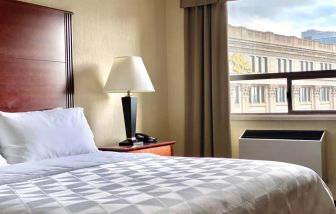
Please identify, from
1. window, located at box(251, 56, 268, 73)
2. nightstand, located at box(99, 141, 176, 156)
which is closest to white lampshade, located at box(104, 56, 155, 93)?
nightstand, located at box(99, 141, 176, 156)

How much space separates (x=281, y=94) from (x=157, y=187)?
2719mm

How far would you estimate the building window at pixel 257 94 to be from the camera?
4273 millimetres

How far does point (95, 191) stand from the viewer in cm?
173

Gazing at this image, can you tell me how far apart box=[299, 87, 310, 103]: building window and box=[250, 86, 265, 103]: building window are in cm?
37

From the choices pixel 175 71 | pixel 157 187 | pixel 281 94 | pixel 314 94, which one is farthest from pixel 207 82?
pixel 157 187

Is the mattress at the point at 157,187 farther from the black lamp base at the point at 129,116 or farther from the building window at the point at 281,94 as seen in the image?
the building window at the point at 281,94

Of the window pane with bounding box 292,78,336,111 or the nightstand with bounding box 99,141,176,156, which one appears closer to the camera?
the nightstand with bounding box 99,141,176,156

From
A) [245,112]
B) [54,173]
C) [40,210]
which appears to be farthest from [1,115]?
[245,112]

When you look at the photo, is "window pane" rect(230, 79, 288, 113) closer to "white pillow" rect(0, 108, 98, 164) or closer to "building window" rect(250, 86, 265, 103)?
"building window" rect(250, 86, 265, 103)

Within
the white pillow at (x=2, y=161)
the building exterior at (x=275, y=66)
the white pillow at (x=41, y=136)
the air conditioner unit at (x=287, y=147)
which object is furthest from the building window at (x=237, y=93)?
the white pillow at (x=2, y=161)

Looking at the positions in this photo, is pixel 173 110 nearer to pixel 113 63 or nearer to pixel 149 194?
pixel 113 63

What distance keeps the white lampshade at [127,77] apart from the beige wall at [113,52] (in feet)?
0.66

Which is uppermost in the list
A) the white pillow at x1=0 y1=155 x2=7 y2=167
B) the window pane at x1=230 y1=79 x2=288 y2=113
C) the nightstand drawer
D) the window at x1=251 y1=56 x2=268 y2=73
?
the window at x1=251 y1=56 x2=268 y2=73

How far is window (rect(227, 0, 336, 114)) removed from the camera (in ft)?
13.0
